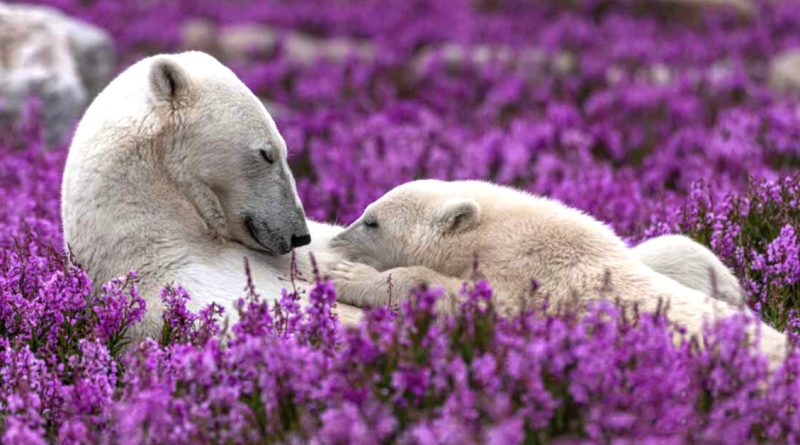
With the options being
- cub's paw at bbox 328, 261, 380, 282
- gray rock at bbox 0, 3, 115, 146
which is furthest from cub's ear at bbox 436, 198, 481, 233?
gray rock at bbox 0, 3, 115, 146

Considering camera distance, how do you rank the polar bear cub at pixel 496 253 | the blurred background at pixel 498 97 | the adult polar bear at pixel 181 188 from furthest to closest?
the blurred background at pixel 498 97 < the adult polar bear at pixel 181 188 < the polar bear cub at pixel 496 253

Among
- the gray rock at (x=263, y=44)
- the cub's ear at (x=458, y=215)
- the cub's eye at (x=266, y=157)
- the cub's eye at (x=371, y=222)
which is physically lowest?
the cub's eye at (x=371, y=222)

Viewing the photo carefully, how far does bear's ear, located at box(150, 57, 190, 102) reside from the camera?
5078 mm

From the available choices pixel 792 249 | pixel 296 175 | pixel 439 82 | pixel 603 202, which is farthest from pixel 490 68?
pixel 792 249

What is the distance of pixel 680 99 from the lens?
13.1 metres

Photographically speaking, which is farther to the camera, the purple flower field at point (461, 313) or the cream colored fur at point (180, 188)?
the cream colored fur at point (180, 188)

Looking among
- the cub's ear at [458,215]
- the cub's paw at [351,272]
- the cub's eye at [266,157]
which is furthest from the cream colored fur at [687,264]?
the cub's eye at [266,157]

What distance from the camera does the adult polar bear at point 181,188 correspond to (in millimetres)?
4977

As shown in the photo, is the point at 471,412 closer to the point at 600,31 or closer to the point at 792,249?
the point at 792,249

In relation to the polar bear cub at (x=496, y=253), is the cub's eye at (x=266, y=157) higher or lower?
higher

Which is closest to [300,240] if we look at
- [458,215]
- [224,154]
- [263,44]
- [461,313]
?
[224,154]

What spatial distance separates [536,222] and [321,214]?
3167 millimetres

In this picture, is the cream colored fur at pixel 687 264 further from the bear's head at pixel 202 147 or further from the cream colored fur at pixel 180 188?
the bear's head at pixel 202 147

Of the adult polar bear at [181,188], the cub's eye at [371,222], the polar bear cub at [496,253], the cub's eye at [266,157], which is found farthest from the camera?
the cub's eye at [371,222]
